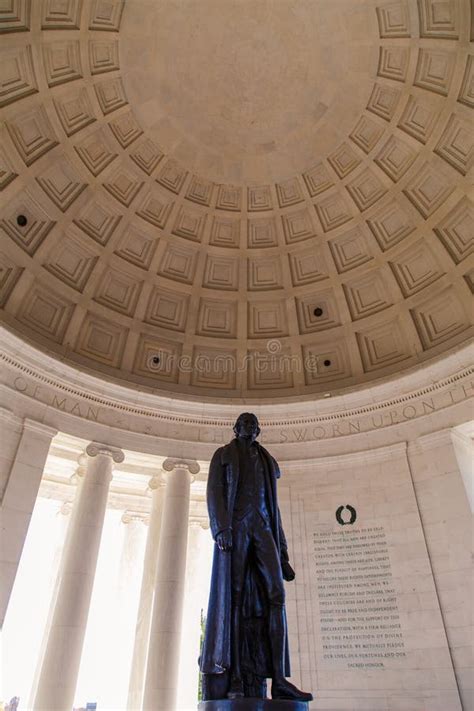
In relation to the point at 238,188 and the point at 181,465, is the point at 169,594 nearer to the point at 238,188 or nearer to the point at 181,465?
the point at 181,465

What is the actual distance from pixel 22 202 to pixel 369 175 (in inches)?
493

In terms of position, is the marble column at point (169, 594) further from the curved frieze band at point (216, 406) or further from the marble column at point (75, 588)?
the marble column at point (75, 588)

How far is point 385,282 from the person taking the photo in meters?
18.5

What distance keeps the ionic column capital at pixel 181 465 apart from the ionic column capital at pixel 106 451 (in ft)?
4.87

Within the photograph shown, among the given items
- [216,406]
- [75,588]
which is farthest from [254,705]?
[216,406]

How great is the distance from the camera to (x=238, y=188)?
1930 cm

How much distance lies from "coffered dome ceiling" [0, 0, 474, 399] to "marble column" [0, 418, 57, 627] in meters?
3.46

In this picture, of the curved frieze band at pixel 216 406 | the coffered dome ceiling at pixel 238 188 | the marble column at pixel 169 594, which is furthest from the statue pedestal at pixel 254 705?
the coffered dome ceiling at pixel 238 188

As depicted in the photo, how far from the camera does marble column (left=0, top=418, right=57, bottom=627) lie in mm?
12188

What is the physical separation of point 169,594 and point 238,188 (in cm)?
1479

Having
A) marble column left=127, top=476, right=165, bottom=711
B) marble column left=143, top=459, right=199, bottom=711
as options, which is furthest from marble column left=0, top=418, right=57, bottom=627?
marble column left=127, top=476, right=165, bottom=711

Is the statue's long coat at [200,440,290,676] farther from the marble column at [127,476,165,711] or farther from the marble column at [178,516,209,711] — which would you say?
the marble column at [178,516,209,711]

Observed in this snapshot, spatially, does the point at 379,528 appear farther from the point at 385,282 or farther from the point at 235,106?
the point at 235,106

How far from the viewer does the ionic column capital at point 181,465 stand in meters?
16.0
